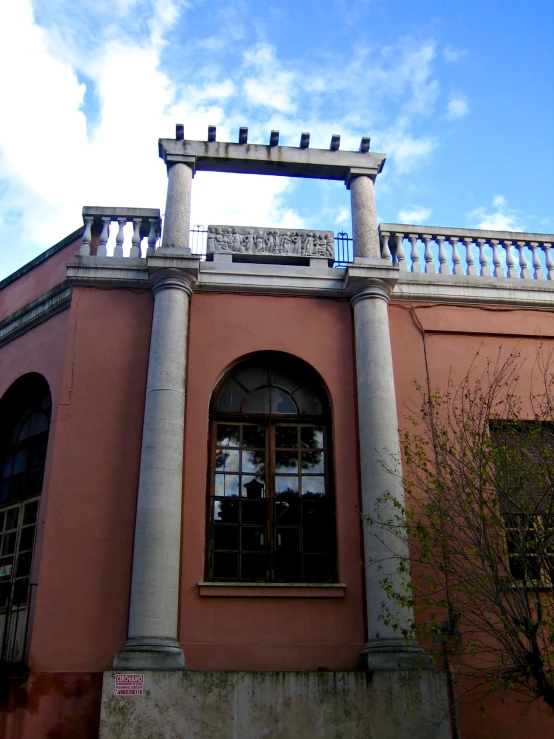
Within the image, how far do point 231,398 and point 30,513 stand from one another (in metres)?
3.29

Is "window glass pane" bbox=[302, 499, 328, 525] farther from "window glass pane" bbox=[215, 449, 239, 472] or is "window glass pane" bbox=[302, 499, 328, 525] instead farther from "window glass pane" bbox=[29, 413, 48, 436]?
"window glass pane" bbox=[29, 413, 48, 436]

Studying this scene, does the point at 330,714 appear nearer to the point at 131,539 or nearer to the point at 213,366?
the point at 131,539

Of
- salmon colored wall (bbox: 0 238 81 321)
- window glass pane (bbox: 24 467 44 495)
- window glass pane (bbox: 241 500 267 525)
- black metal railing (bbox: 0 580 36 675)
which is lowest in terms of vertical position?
black metal railing (bbox: 0 580 36 675)

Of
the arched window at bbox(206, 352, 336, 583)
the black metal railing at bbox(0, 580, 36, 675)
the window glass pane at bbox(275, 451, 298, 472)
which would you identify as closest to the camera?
the black metal railing at bbox(0, 580, 36, 675)

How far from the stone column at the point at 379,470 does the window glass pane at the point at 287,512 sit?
91cm

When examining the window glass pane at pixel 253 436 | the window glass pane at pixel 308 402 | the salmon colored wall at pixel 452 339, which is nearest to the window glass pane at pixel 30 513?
the window glass pane at pixel 253 436

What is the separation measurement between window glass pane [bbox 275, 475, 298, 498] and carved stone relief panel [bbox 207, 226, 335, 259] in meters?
3.44

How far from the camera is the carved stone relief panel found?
41.3 ft

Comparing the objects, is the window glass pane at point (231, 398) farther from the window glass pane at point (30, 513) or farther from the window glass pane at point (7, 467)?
the window glass pane at point (7, 467)

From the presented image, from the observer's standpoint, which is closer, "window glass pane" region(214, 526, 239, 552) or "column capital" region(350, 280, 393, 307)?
"window glass pane" region(214, 526, 239, 552)

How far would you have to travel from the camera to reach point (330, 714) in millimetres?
9555

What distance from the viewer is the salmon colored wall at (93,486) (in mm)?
10133

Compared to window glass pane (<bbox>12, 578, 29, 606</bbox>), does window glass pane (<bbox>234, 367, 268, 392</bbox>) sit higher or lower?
higher

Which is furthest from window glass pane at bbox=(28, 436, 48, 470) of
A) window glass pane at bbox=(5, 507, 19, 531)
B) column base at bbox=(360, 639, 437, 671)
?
column base at bbox=(360, 639, 437, 671)
